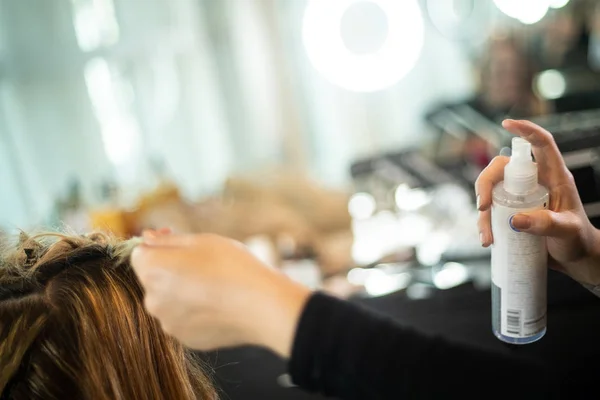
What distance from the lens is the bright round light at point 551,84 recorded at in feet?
5.04

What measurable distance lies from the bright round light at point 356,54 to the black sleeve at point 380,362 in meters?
1.40

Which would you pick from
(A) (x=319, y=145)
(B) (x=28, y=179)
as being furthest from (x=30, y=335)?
(A) (x=319, y=145)

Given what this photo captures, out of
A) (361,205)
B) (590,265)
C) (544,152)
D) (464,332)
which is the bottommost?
(361,205)

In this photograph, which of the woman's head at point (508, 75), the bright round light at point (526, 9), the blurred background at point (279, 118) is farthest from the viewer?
the bright round light at point (526, 9)

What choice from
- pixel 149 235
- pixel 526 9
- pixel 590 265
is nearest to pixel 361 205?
pixel 526 9

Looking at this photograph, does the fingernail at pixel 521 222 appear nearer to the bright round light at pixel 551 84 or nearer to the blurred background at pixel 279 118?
the blurred background at pixel 279 118

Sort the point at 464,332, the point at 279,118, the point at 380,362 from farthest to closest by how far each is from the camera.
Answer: the point at 279,118 → the point at 464,332 → the point at 380,362

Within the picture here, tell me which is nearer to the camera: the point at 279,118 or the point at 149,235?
the point at 149,235

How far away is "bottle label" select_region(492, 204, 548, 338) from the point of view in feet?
1.80

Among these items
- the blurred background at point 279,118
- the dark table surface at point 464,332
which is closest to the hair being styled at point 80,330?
the dark table surface at point 464,332

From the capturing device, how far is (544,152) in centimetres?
59

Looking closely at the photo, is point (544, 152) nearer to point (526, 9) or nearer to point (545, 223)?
point (545, 223)

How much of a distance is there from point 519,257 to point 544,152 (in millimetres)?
113

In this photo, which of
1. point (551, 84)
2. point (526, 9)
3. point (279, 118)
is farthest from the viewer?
point (279, 118)
